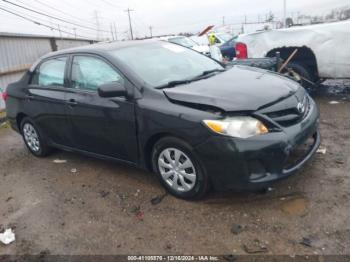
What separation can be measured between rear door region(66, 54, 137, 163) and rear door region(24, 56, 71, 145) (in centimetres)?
20

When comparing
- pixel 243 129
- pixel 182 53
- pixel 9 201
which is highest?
pixel 182 53

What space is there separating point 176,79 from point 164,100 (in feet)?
1.66

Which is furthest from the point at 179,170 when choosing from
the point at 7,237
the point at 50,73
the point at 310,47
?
the point at 310,47

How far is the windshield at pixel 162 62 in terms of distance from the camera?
13.3 feet

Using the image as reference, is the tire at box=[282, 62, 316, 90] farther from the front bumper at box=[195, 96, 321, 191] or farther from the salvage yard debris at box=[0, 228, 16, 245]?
the salvage yard debris at box=[0, 228, 16, 245]

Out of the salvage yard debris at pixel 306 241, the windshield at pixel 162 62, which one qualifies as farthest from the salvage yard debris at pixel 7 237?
the salvage yard debris at pixel 306 241

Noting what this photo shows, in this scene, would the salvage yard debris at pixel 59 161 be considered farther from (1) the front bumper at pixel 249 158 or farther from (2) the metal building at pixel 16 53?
(2) the metal building at pixel 16 53

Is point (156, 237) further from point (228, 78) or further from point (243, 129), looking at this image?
point (228, 78)

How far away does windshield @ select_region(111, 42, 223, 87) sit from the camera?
13.3 ft

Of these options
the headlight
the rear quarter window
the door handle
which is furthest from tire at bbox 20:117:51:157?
the headlight

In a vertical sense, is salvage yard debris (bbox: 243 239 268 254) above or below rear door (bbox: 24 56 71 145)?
below

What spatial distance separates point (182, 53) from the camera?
480cm

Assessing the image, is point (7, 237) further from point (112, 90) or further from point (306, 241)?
point (306, 241)

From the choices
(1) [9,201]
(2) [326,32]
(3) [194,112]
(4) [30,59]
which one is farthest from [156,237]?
(4) [30,59]
